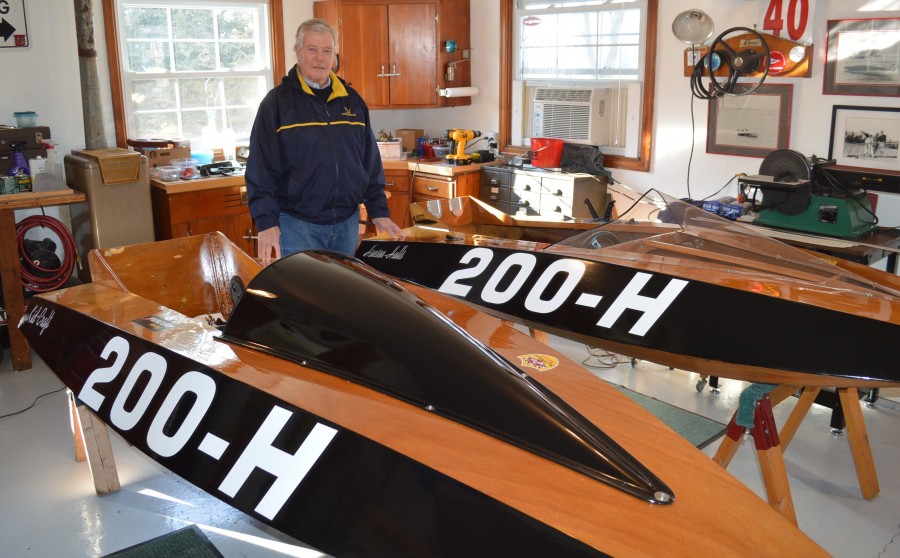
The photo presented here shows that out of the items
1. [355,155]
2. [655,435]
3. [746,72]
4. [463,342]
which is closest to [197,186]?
[355,155]

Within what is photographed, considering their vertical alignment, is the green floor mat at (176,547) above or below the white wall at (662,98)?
below

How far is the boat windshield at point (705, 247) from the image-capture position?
2836 millimetres

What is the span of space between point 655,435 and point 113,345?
1571 millimetres

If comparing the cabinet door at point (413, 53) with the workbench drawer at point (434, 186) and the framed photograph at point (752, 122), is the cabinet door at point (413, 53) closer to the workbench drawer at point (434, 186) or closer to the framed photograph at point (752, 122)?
the workbench drawer at point (434, 186)

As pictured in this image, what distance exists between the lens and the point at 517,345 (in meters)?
2.36

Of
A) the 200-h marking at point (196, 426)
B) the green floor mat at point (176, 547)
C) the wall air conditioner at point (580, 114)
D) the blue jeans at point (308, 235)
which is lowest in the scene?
the green floor mat at point (176, 547)

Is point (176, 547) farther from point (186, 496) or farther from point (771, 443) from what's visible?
point (771, 443)

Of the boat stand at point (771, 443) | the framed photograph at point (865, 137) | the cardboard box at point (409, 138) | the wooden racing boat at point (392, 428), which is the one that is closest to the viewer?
the wooden racing boat at point (392, 428)

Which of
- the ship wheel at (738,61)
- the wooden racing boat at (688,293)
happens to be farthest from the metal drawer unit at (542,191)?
the wooden racing boat at (688,293)

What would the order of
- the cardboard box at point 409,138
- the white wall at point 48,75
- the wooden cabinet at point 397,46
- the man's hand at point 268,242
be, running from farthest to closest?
the cardboard box at point 409,138
the wooden cabinet at point 397,46
the white wall at point 48,75
the man's hand at point 268,242

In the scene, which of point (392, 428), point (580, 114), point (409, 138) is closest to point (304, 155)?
point (392, 428)

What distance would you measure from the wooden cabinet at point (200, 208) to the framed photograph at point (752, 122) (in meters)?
3.15

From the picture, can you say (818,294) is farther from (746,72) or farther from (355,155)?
(746,72)

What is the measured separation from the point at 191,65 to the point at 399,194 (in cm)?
183
